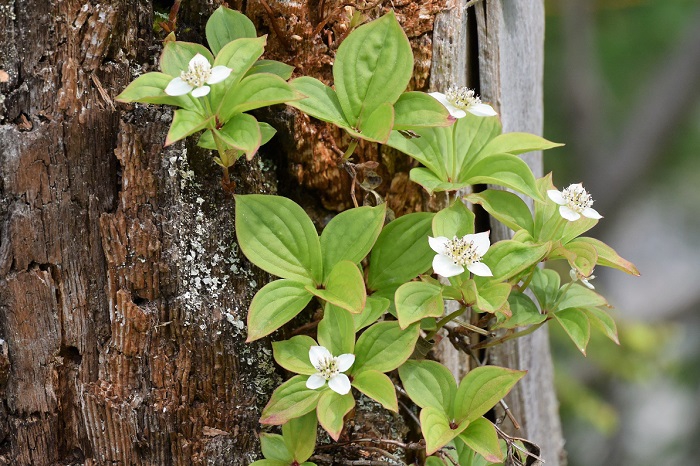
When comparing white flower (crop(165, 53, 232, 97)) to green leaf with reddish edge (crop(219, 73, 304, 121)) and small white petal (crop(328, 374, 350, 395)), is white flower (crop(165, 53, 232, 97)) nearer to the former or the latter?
green leaf with reddish edge (crop(219, 73, 304, 121))

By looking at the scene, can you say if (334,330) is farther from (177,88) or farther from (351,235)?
(177,88)

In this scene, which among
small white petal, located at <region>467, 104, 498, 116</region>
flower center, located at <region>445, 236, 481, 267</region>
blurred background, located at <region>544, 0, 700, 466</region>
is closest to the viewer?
flower center, located at <region>445, 236, 481, 267</region>

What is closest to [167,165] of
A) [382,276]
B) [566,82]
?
[382,276]

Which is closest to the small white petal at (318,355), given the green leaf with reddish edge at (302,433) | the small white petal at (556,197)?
the green leaf with reddish edge at (302,433)

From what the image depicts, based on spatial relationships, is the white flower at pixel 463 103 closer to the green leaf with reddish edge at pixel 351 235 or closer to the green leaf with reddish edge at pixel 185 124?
the green leaf with reddish edge at pixel 351 235

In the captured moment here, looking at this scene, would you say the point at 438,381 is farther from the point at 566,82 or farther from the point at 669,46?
the point at 669,46

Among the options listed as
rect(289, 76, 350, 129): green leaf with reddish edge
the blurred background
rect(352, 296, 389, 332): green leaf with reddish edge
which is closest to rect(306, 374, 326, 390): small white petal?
rect(352, 296, 389, 332): green leaf with reddish edge
